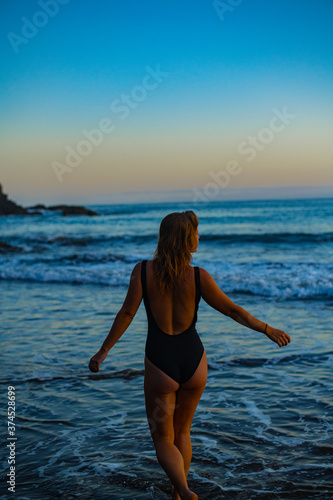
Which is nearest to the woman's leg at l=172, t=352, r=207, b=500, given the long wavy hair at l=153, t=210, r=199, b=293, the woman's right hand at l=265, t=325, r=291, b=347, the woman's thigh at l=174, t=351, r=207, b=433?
the woman's thigh at l=174, t=351, r=207, b=433

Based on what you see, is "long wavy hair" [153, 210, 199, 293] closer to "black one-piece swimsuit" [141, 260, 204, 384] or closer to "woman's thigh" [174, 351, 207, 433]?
"black one-piece swimsuit" [141, 260, 204, 384]

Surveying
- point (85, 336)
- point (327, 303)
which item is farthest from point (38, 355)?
point (327, 303)

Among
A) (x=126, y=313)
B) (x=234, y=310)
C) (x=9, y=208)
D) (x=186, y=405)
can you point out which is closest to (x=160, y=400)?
(x=186, y=405)

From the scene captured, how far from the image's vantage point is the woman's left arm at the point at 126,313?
294cm

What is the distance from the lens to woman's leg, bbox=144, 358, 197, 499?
9.48 ft

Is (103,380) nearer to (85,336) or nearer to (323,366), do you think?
(85,336)

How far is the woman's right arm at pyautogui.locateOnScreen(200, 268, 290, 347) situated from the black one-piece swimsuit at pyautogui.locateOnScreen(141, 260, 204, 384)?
0.05 metres

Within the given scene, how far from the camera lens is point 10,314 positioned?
912cm

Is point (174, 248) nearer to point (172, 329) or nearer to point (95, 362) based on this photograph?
point (172, 329)

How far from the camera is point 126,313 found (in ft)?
9.84

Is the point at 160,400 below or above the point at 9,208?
below

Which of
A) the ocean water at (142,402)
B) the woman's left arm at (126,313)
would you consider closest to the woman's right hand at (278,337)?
the woman's left arm at (126,313)

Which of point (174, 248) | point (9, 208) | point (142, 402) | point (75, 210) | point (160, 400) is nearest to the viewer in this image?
point (174, 248)

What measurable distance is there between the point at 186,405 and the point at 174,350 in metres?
0.37
